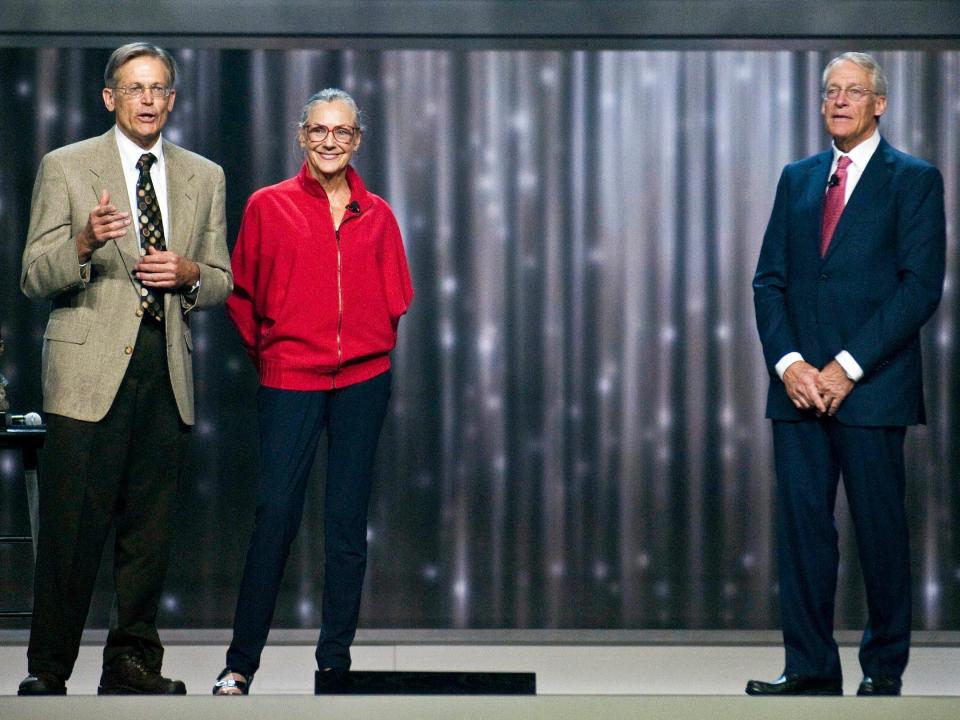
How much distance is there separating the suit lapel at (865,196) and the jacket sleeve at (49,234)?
5.93 feet

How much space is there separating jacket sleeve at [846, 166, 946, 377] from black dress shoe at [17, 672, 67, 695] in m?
2.05

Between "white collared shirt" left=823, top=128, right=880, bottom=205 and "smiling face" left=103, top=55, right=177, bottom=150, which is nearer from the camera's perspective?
"smiling face" left=103, top=55, right=177, bottom=150

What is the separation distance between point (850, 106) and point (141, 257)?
1.76m

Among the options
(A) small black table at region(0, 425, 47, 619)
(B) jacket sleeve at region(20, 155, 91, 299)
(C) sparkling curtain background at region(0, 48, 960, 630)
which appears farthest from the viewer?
(C) sparkling curtain background at region(0, 48, 960, 630)

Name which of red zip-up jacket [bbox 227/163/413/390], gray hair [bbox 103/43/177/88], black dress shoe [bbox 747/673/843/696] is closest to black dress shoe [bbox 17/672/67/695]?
red zip-up jacket [bbox 227/163/413/390]

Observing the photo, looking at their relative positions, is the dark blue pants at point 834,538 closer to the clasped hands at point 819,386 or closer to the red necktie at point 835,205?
the clasped hands at point 819,386

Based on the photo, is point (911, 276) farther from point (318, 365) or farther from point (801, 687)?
point (318, 365)

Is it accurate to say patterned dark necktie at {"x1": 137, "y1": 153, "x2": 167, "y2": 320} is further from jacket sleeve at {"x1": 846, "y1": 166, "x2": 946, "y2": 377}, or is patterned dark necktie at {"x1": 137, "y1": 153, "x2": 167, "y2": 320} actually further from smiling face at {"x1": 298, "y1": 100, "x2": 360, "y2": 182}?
jacket sleeve at {"x1": 846, "y1": 166, "x2": 946, "y2": 377}

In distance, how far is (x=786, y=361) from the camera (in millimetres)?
3400

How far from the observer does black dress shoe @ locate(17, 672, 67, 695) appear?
3.22m

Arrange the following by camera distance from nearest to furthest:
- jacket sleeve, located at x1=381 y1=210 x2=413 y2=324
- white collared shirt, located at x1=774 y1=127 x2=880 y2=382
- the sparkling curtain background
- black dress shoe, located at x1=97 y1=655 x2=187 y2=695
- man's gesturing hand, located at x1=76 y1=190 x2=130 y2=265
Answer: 1. man's gesturing hand, located at x1=76 y1=190 x2=130 y2=265
2. black dress shoe, located at x1=97 y1=655 x2=187 y2=695
3. white collared shirt, located at x1=774 y1=127 x2=880 y2=382
4. jacket sleeve, located at x1=381 y1=210 x2=413 y2=324
5. the sparkling curtain background

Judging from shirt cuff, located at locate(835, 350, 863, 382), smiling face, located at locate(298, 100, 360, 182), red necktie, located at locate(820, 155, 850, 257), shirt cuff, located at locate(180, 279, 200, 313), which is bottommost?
shirt cuff, located at locate(835, 350, 863, 382)

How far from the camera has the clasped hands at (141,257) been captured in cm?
308

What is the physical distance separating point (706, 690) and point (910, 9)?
2.28 metres
